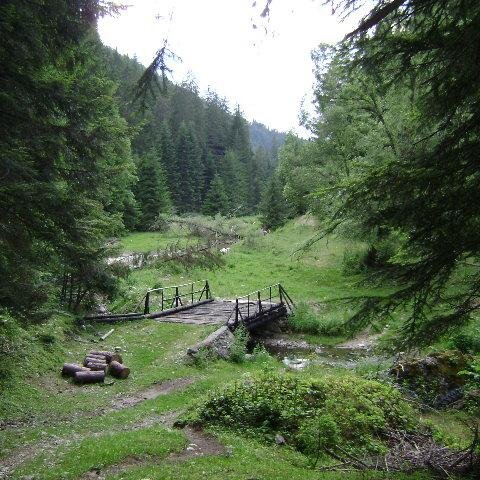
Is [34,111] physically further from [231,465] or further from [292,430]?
[292,430]

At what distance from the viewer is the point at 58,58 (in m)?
10.1

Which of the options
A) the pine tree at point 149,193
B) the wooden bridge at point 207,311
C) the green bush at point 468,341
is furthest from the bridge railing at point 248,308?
the pine tree at point 149,193

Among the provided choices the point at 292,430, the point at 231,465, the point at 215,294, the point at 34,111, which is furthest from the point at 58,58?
the point at 215,294

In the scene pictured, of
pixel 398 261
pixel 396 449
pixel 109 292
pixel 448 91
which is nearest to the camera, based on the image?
pixel 448 91

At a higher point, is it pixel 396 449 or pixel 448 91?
pixel 448 91

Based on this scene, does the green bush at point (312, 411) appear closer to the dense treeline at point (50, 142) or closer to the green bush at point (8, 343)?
the dense treeline at point (50, 142)

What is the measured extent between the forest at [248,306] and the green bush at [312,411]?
5cm

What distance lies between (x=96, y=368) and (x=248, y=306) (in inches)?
338

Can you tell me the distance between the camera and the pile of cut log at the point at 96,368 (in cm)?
1416

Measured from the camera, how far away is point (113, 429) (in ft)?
34.2

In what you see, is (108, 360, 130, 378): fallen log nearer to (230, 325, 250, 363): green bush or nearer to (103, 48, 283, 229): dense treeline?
(230, 325, 250, 363): green bush

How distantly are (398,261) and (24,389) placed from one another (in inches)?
421

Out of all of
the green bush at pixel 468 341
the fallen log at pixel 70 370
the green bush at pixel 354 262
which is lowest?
the fallen log at pixel 70 370

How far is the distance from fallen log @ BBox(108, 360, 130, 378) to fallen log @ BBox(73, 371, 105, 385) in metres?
0.61
